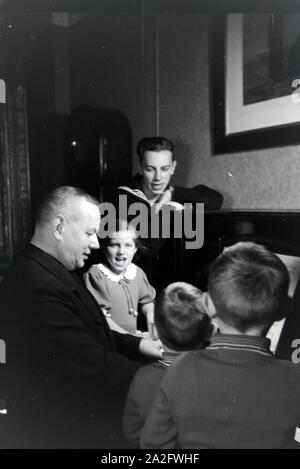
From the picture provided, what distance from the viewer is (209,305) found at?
801mm

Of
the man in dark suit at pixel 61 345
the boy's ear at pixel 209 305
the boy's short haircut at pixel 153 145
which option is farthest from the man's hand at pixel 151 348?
the boy's short haircut at pixel 153 145

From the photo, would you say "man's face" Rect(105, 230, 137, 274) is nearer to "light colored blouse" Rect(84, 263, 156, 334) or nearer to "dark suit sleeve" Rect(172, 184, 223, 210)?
"light colored blouse" Rect(84, 263, 156, 334)

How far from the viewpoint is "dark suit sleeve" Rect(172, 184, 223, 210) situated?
938 mm

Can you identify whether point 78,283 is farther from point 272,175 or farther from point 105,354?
point 272,175

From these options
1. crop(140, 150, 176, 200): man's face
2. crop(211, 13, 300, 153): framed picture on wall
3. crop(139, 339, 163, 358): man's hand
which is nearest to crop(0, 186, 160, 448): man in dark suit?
crop(139, 339, 163, 358): man's hand

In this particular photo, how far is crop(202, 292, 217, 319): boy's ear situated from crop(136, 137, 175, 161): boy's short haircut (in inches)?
13.2

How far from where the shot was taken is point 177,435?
0.75 m

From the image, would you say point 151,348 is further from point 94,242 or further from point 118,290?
point 94,242

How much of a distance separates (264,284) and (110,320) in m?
0.37

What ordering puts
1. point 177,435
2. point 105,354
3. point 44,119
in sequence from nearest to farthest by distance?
point 177,435 < point 105,354 < point 44,119

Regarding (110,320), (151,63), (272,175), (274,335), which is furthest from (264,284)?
(151,63)

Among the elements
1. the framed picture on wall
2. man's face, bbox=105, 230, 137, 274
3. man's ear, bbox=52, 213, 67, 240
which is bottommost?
man's face, bbox=105, 230, 137, 274

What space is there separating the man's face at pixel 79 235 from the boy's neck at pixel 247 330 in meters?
0.33

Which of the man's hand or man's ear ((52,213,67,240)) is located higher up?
man's ear ((52,213,67,240))
